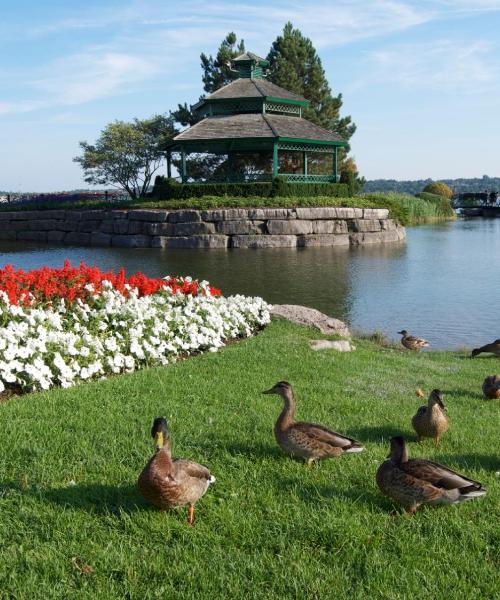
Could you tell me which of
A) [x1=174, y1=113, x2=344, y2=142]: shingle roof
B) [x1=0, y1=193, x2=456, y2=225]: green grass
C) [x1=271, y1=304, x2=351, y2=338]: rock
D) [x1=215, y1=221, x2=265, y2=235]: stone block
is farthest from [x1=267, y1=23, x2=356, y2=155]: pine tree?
[x1=271, y1=304, x2=351, y2=338]: rock

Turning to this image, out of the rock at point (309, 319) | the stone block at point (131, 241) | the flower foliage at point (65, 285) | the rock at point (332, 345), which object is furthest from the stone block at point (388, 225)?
the rock at point (332, 345)

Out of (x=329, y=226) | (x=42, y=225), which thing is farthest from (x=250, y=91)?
(x=42, y=225)

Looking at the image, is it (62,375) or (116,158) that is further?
(116,158)

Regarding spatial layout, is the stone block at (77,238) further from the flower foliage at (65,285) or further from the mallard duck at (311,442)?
the mallard duck at (311,442)

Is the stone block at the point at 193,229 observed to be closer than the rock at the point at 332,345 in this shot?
No

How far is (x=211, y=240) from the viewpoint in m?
31.4

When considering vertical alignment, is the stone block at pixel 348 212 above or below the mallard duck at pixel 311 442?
above

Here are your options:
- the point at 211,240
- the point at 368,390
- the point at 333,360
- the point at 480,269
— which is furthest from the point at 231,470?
the point at 211,240

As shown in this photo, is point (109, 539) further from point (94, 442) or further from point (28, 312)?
point (28, 312)

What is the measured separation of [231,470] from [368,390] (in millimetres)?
3149

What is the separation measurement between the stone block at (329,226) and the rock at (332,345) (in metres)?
22.8

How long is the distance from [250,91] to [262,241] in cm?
1370

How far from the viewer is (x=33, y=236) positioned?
4059cm

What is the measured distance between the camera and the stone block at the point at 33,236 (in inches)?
1578
